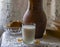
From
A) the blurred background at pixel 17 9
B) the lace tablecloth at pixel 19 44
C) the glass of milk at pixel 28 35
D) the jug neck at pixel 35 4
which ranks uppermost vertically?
the jug neck at pixel 35 4

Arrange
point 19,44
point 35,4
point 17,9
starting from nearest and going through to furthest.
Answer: point 19,44, point 35,4, point 17,9

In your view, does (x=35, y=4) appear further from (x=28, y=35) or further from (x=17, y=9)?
(x=17, y=9)

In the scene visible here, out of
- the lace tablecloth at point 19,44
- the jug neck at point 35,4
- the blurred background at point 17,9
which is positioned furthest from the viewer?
the blurred background at point 17,9

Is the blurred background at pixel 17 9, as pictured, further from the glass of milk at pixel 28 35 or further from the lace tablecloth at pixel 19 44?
the glass of milk at pixel 28 35

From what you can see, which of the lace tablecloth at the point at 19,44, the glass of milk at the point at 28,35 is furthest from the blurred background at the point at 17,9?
the glass of milk at the point at 28,35

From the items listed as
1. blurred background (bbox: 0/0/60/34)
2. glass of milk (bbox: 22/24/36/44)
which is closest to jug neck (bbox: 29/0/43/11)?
glass of milk (bbox: 22/24/36/44)

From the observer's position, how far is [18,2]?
65.0 inches

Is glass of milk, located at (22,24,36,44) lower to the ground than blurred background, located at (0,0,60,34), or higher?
lower

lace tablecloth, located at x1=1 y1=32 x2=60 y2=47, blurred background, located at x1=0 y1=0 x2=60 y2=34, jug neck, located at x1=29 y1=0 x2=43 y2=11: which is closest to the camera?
lace tablecloth, located at x1=1 y1=32 x2=60 y2=47

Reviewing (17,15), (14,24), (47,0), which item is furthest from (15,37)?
(47,0)

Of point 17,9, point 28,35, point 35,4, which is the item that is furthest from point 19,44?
point 17,9

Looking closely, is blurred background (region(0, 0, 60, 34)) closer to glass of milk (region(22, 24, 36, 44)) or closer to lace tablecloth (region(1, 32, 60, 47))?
lace tablecloth (region(1, 32, 60, 47))

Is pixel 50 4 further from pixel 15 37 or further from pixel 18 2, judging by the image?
pixel 15 37

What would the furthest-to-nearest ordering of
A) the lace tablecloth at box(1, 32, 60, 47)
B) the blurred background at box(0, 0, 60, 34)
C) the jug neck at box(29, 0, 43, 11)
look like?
1. the blurred background at box(0, 0, 60, 34)
2. the jug neck at box(29, 0, 43, 11)
3. the lace tablecloth at box(1, 32, 60, 47)
